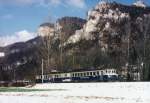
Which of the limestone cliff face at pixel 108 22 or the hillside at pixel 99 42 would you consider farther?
the limestone cliff face at pixel 108 22

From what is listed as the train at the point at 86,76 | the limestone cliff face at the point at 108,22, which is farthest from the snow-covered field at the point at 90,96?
the limestone cliff face at the point at 108,22

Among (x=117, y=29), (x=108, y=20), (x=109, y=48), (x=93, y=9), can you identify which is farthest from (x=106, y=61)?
(x=93, y=9)

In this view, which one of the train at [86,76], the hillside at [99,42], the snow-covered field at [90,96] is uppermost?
the hillside at [99,42]

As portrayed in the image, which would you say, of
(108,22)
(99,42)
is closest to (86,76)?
(99,42)

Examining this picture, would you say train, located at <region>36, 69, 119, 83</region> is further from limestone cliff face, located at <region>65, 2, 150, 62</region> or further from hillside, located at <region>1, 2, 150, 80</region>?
limestone cliff face, located at <region>65, 2, 150, 62</region>

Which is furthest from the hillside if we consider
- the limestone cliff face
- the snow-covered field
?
the snow-covered field

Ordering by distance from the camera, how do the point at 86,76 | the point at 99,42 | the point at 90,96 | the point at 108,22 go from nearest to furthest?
the point at 90,96, the point at 86,76, the point at 99,42, the point at 108,22

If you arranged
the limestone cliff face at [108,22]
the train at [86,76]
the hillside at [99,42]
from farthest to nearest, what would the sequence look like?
the limestone cliff face at [108,22] → the hillside at [99,42] → the train at [86,76]

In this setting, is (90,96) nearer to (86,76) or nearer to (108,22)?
(86,76)

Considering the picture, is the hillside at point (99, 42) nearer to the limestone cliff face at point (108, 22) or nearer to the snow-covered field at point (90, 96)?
the limestone cliff face at point (108, 22)

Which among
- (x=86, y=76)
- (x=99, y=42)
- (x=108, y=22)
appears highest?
(x=108, y=22)

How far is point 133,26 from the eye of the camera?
152 m

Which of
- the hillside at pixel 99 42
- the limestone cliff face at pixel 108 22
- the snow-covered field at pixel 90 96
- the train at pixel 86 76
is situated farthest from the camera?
the limestone cliff face at pixel 108 22

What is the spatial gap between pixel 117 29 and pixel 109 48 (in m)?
15.4
